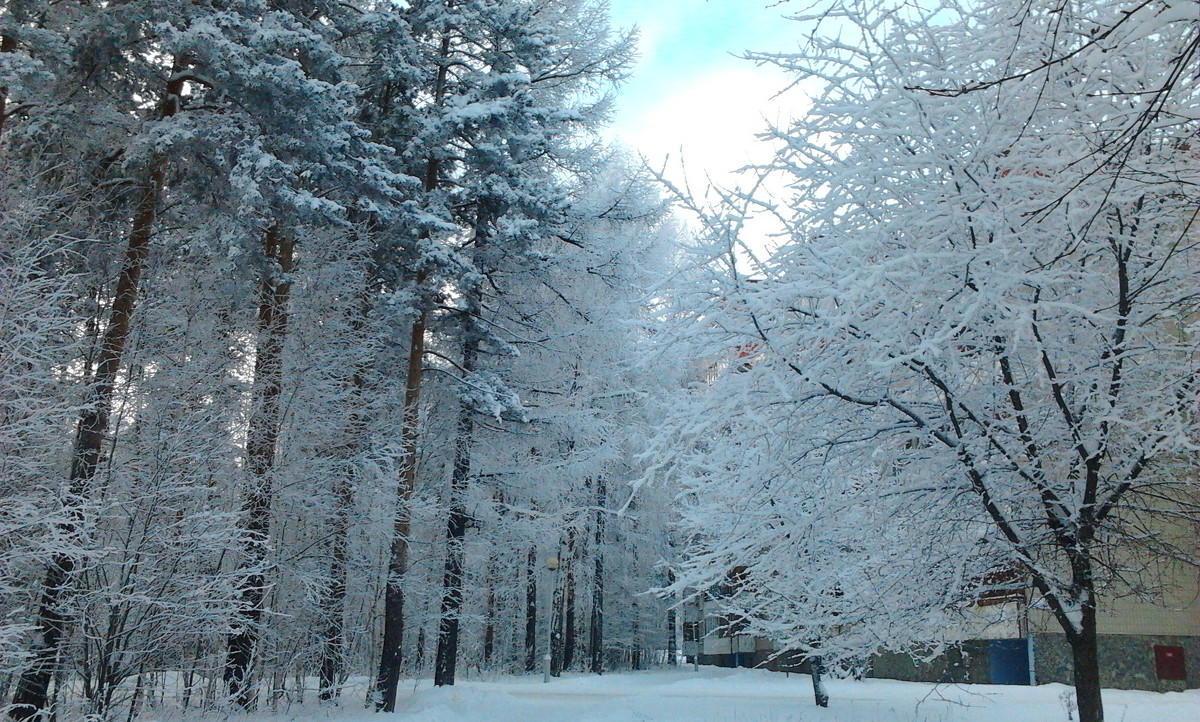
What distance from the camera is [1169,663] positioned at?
59.5ft

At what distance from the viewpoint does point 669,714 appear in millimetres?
13398

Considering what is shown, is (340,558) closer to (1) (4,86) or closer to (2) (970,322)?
(1) (4,86)

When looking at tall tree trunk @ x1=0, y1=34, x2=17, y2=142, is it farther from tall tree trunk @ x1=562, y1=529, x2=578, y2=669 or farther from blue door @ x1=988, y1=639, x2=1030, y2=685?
blue door @ x1=988, y1=639, x2=1030, y2=685

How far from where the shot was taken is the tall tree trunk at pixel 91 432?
29.7 ft

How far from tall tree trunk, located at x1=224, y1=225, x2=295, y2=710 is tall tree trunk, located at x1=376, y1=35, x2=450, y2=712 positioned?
216 centimetres

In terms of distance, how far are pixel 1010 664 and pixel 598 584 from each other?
43.0 ft

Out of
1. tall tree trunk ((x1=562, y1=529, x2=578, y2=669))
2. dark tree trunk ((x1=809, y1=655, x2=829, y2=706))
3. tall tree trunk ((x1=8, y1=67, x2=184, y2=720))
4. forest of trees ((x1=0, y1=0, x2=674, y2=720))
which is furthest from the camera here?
tall tree trunk ((x1=562, y1=529, x2=578, y2=669))

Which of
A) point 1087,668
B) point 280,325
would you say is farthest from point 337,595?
point 1087,668

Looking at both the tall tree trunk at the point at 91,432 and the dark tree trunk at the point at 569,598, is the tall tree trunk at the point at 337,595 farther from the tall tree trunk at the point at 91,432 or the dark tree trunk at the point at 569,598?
the dark tree trunk at the point at 569,598

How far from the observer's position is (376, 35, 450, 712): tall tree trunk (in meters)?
13.8

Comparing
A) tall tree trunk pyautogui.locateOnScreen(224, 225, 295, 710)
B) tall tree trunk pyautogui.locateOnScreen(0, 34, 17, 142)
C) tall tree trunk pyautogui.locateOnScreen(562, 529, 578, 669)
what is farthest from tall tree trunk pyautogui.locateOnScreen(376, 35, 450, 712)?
tall tree trunk pyautogui.locateOnScreen(562, 529, 578, 669)

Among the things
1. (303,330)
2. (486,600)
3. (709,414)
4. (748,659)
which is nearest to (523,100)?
(303,330)

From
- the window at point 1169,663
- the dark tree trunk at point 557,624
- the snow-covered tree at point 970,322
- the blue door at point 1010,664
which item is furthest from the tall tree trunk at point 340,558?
the window at point 1169,663

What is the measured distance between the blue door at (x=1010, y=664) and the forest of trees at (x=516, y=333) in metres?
10.1
